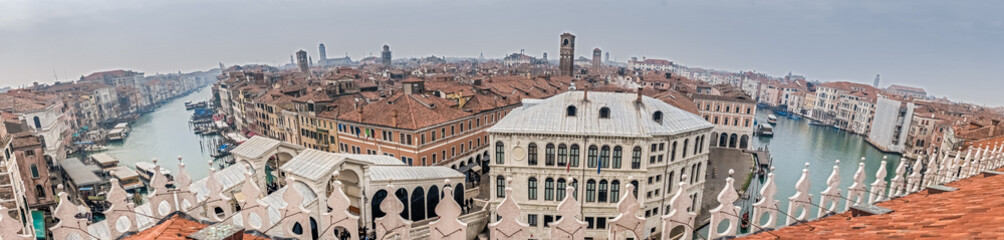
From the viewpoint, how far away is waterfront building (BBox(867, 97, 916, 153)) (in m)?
54.1

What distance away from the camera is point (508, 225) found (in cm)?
581

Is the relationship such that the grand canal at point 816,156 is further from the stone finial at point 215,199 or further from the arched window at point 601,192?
the stone finial at point 215,199

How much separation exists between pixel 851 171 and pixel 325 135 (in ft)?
175

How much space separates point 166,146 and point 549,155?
204 ft

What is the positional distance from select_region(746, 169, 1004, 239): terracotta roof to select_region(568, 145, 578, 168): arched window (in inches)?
640

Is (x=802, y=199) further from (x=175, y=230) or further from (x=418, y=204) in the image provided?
(x=418, y=204)

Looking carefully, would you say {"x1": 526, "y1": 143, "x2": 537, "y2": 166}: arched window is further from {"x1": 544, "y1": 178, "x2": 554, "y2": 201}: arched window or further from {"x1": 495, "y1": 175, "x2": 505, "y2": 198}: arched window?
Answer: {"x1": 495, "y1": 175, "x2": 505, "y2": 198}: arched window

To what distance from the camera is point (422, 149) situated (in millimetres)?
30891

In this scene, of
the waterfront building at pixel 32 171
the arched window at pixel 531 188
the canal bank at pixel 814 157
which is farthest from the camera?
the canal bank at pixel 814 157

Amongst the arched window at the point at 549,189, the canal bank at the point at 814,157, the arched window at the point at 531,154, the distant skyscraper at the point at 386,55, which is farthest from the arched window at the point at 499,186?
the distant skyscraper at the point at 386,55

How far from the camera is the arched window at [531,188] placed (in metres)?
24.4

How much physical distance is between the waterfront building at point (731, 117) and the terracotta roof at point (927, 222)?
46.5m

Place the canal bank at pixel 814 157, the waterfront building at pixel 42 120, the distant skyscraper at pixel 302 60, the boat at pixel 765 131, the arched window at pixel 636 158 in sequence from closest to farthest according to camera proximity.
Answer: the arched window at pixel 636 158 < the canal bank at pixel 814 157 < the waterfront building at pixel 42 120 < the boat at pixel 765 131 < the distant skyscraper at pixel 302 60

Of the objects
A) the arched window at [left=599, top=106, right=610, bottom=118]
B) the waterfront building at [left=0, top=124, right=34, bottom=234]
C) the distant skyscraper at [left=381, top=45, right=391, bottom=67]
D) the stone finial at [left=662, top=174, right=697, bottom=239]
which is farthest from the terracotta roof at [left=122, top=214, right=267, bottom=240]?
the distant skyscraper at [left=381, top=45, right=391, bottom=67]
